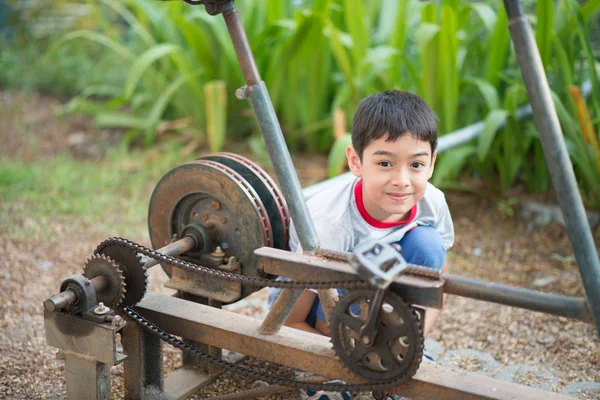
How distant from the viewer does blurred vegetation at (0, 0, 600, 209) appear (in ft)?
13.4

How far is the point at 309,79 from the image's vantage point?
5.09 metres

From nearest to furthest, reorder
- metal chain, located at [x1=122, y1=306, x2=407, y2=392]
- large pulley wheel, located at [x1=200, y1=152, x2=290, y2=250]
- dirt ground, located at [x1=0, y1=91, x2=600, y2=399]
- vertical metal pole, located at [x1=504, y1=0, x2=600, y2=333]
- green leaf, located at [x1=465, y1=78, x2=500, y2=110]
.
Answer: vertical metal pole, located at [x1=504, y1=0, x2=600, y2=333]
metal chain, located at [x1=122, y1=306, x2=407, y2=392]
large pulley wheel, located at [x1=200, y1=152, x2=290, y2=250]
dirt ground, located at [x1=0, y1=91, x2=600, y2=399]
green leaf, located at [x1=465, y1=78, x2=500, y2=110]

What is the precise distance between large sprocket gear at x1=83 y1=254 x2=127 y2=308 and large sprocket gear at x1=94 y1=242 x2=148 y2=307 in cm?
3

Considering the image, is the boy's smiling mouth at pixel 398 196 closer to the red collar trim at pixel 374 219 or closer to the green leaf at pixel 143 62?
the red collar trim at pixel 374 219

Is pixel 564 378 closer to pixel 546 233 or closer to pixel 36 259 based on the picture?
pixel 546 233

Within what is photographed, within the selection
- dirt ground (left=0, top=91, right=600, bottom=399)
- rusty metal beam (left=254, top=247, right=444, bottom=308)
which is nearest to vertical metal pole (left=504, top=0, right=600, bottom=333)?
rusty metal beam (left=254, top=247, right=444, bottom=308)

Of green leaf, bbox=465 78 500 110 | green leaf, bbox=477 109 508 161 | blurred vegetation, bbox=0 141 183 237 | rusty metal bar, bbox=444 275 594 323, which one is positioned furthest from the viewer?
blurred vegetation, bbox=0 141 183 237

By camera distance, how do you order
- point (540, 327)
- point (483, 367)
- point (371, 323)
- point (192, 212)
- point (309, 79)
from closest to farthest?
point (371, 323)
point (192, 212)
point (483, 367)
point (540, 327)
point (309, 79)

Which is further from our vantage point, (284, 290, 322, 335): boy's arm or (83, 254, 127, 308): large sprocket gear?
(284, 290, 322, 335): boy's arm

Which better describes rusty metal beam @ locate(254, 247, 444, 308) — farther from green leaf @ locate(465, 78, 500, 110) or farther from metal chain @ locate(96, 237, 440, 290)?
green leaf @ locate(465, 78, 500, 110)

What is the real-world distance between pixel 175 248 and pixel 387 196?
0.75m

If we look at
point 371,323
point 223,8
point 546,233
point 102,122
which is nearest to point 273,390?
point 371,323

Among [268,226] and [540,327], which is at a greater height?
[268,226]

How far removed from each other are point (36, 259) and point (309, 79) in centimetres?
226
